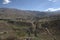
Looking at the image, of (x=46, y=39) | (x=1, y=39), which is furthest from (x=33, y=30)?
(x=1, y=39)

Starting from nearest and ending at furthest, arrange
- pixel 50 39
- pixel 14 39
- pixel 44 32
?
1. pixel 14 39
2. pixel 50 39
3. pixel 44 32

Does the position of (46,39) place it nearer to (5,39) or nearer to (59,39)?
(59,39)

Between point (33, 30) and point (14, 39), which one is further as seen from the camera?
point (33, 30)

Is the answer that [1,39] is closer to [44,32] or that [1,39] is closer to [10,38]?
[10,38]

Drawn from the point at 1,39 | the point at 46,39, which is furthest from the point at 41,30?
the point at 1,39

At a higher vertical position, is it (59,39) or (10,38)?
(10,38)

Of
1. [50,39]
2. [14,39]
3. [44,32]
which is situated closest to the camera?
[14,39]

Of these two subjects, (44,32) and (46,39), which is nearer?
(46,39)

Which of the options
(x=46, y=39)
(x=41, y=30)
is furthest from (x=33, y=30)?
(x=46, y=39)
